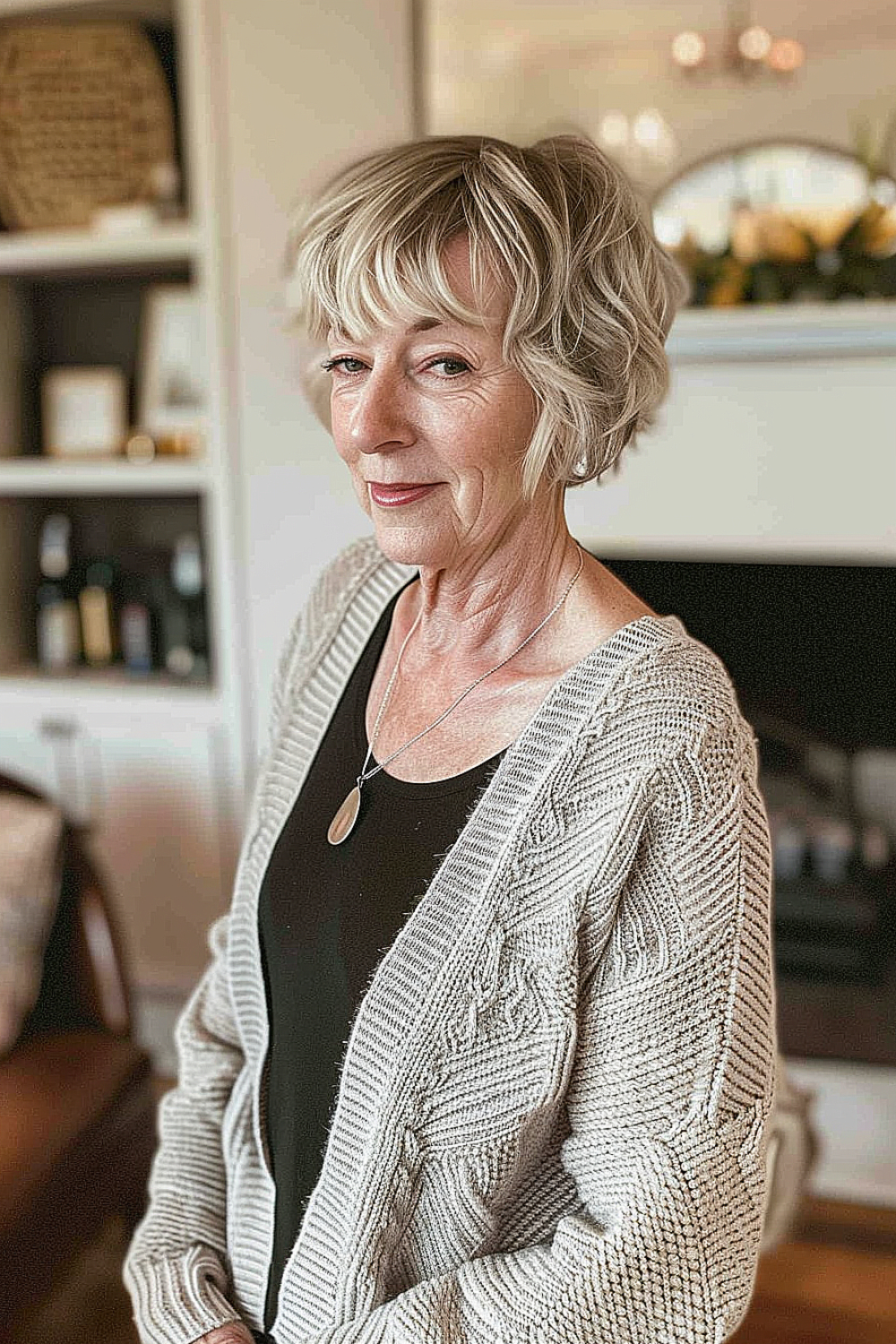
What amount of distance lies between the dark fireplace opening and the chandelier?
0.79 m

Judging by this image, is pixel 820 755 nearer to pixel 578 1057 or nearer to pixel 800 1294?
pixel 800 1294

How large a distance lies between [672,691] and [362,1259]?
0.47 meters

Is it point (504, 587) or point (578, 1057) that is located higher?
point (504, 587)

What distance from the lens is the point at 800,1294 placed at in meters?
2.05

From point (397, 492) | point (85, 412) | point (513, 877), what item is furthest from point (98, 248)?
point (513, 877)

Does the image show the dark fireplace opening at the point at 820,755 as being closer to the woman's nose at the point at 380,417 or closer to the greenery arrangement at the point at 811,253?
the greenery arrangement at the point at 811,253

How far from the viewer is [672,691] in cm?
83

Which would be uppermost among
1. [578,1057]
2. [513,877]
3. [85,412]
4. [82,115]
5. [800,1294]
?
[82,115]

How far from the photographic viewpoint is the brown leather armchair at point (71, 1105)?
1.75m

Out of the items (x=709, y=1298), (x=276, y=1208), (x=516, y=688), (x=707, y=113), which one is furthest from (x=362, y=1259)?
(x=707, y=113)

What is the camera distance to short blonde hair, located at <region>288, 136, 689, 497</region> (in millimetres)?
830

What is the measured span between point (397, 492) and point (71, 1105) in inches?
53.8

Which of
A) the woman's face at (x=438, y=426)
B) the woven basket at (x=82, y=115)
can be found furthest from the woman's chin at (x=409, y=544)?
the woven basket at (x=82, y=115)

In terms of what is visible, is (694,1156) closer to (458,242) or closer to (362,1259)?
(362,1259)
